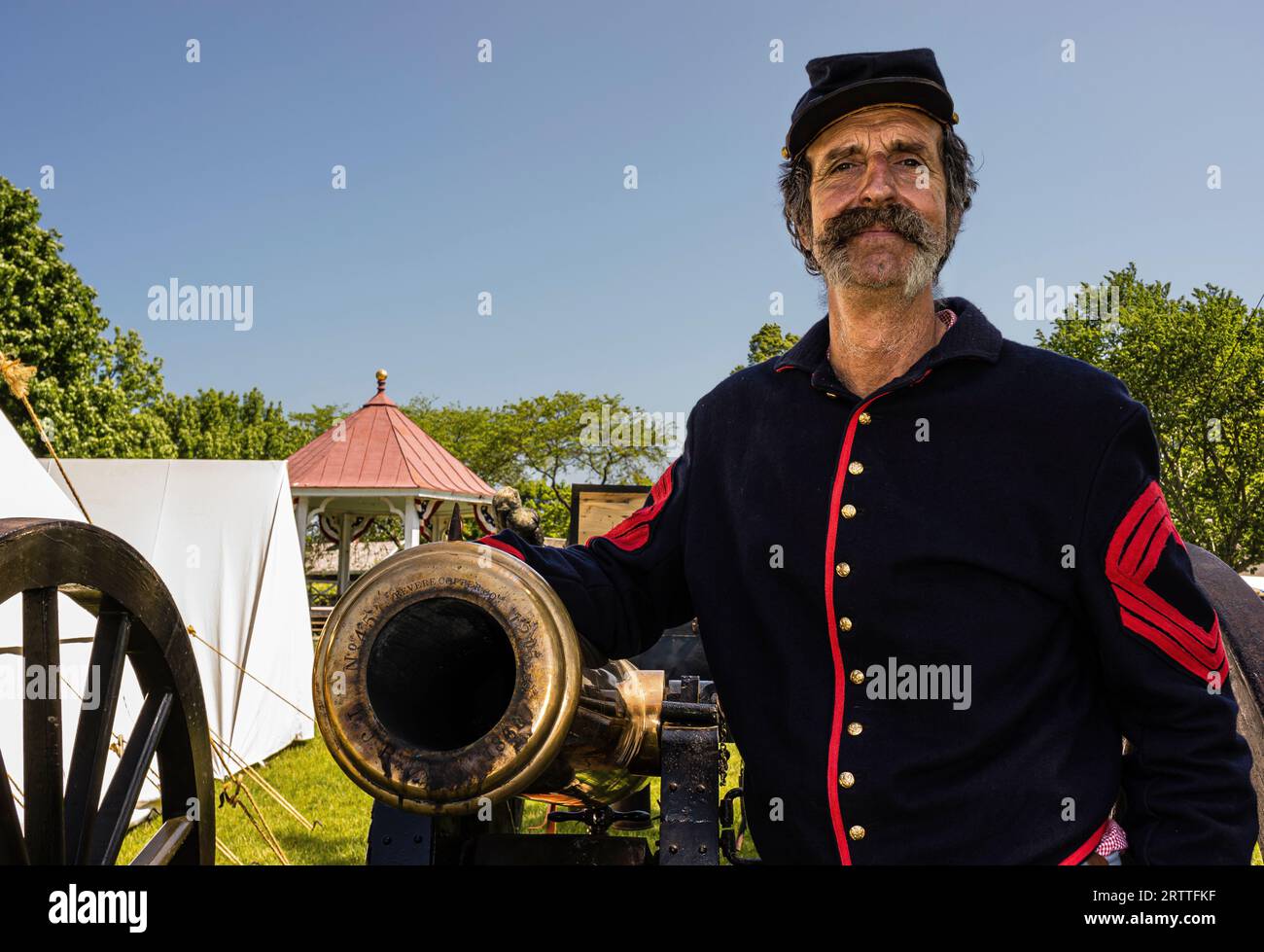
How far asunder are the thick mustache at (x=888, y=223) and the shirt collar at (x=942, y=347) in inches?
7.4

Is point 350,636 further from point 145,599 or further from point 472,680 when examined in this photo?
point 145,599

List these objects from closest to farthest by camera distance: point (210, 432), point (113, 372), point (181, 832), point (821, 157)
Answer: point (821, 157) < point (181, 832) < point (113, 372) < point (210, 432)

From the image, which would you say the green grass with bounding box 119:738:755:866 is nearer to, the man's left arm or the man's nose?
the man's left arm

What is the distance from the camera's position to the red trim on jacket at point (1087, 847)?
5.62 feet

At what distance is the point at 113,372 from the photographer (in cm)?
2772

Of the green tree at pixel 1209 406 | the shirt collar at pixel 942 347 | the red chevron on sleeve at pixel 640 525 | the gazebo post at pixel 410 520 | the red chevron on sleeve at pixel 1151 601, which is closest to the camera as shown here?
the red chevron on sleeve at pixel 1151 601

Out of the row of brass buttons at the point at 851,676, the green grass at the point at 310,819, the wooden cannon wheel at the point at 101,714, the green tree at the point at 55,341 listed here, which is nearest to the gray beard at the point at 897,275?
the row of brass buttons at the point at 851,676

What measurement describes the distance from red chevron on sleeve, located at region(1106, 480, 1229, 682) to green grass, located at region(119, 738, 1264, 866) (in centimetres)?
395

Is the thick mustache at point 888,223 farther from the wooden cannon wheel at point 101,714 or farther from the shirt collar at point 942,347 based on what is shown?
the wooden cannon wheel at point 101,714

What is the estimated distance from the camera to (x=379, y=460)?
2327cm

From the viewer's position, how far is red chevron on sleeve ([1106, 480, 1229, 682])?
169 cm

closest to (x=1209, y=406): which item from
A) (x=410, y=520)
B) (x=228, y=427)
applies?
(x=410, y=520)
